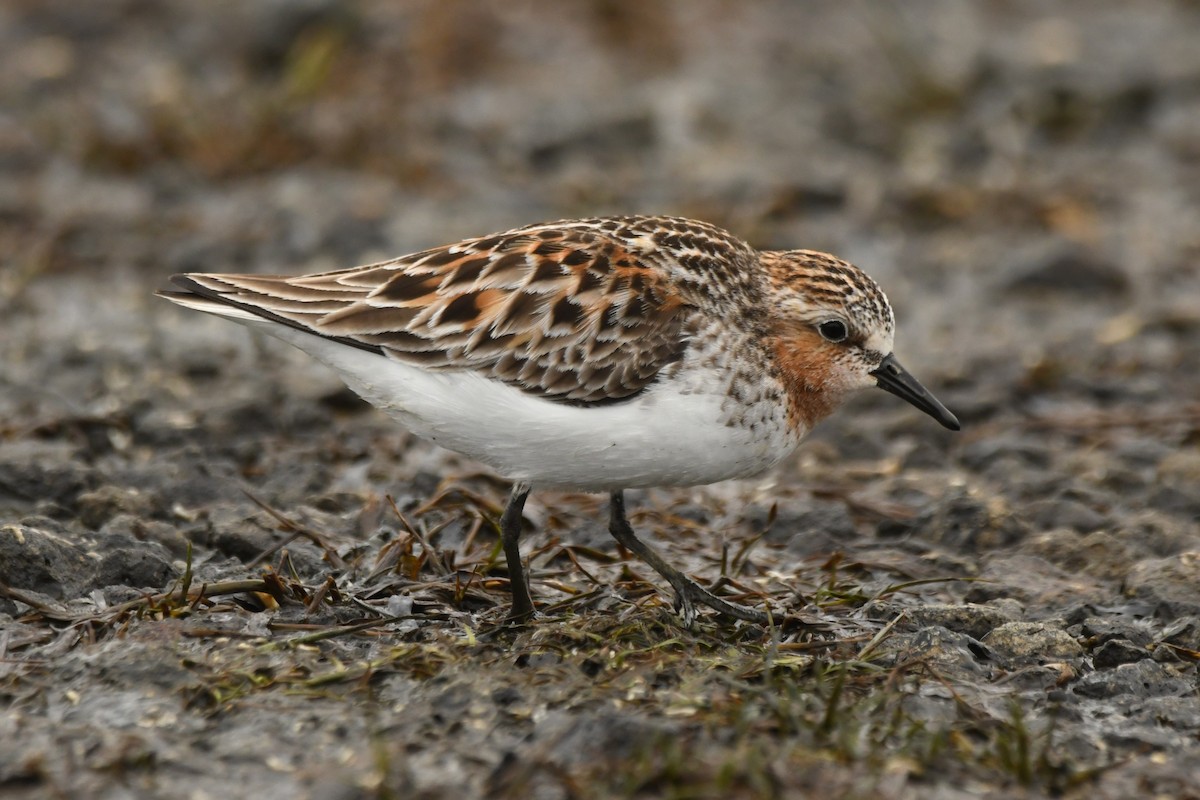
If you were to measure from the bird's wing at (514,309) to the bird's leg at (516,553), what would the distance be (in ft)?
1.61

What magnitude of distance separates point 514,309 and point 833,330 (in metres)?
1.40

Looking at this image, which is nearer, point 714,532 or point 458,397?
point 458,397

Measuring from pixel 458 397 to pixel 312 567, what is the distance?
1.24 m

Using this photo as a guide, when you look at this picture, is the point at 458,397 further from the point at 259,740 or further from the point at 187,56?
the point at 187,56

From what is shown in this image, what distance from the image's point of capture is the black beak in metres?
7.04

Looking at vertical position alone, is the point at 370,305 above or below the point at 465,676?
above

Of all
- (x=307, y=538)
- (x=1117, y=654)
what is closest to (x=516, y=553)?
(x=307, y=538)

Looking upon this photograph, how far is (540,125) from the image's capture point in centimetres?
1363

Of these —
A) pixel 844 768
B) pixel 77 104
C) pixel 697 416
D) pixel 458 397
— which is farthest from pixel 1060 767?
pixel 77 104

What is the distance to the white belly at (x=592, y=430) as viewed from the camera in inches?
243

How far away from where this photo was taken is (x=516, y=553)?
6527 millimetres

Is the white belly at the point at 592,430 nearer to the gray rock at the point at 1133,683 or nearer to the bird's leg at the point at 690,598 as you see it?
the bird's leg at the point at 690,598

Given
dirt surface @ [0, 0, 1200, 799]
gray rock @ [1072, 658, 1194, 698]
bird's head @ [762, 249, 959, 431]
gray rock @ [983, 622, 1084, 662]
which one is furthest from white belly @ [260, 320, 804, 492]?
gray rock @ [1072, 658, 1194, 698]

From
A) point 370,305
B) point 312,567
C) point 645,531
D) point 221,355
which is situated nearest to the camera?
point 370,305
